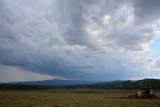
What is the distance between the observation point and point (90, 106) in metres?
44.4

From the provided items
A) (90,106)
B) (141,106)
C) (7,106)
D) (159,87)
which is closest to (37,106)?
(7,106)

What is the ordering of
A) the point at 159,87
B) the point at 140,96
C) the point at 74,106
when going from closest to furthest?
the point at 74,106, the point at 140,96, the point at 159,87

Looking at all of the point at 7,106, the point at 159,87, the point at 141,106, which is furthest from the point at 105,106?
the point at 159,87

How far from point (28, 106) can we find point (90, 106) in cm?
1071

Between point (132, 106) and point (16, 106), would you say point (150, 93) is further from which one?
point (16, 106)

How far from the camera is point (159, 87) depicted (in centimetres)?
13450

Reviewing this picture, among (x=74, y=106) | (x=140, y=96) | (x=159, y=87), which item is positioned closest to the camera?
(x=74, y=106)

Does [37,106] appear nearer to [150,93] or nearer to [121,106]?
[121,106]

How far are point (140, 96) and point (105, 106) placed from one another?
2761 cm

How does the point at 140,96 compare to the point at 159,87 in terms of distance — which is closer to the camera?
the point at 140,96

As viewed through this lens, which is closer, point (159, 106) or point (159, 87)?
point (159, 106)

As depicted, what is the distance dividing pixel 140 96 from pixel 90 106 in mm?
28324

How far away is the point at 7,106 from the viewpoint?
45719 mm

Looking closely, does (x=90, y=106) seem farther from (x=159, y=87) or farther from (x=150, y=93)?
(x=159, y=87)
